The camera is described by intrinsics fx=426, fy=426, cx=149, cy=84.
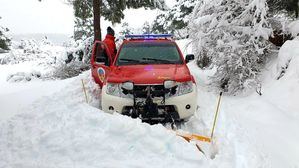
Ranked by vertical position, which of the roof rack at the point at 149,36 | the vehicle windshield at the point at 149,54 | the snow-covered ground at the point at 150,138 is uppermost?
the roof rack at the point at 149,36

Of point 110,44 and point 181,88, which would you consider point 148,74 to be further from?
point 110,44

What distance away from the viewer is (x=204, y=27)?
11.5 metres

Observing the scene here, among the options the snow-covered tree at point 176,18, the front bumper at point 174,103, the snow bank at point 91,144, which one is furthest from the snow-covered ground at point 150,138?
the snow-covered tree at point 176,18

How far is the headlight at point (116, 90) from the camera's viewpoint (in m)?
8.05

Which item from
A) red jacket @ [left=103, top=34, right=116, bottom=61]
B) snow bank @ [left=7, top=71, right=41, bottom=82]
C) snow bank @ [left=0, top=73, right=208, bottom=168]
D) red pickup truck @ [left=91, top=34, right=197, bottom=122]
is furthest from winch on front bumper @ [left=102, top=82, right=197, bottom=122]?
snow bank @ [left=7, top=71, right=41, bottom=82]

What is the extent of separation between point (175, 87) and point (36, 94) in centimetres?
610

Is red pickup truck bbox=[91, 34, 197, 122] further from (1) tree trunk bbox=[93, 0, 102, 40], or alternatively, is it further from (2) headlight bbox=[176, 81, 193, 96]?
(1) tree trunk bbox=[93, 0, 102, 40]

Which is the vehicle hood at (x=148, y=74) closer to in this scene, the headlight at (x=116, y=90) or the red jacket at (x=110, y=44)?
A: the headlight at (x=116, y=90)

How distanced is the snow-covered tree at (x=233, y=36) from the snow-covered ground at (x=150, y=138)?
1335 mm

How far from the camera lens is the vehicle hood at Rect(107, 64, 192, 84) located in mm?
7977

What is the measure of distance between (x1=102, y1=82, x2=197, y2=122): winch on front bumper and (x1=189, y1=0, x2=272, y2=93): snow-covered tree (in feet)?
9.86

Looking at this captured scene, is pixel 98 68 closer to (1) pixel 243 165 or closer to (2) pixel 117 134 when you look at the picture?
(2) pixel 117 134

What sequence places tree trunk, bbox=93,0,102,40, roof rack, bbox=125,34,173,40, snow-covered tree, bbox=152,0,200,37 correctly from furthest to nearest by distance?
1. snow-covered tree, bbox=152,0,200,37
2. tree trunk, bbox=93,0,102,40
3. roof rack, bbox=125,34,173,40

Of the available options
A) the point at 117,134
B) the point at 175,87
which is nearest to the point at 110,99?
the point at 175,87
